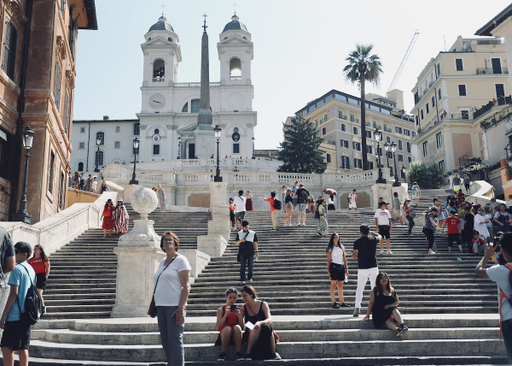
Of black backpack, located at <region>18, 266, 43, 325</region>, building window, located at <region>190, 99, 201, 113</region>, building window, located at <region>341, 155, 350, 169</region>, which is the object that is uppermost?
building window, located at <region>190, 99, 201, 113</region>

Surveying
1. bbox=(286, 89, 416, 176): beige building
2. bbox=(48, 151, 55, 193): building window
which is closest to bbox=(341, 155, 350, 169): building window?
bbox=(286, 89, 416, 176): beige building

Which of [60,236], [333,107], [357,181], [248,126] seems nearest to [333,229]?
[60,236]

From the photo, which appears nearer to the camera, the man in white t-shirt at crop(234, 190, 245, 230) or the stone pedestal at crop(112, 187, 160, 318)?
the stone pedestal at crop(112, 187, 160, 318)

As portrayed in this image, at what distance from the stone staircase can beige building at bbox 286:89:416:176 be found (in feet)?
197

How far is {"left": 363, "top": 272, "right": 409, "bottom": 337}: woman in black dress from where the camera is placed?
7.58 m

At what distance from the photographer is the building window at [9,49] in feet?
52.5

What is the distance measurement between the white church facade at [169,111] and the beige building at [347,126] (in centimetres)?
1134

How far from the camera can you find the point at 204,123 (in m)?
53.1

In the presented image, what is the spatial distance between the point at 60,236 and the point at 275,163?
36.5 m

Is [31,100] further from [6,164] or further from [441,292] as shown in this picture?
[441,292]

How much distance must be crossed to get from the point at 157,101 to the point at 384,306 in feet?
234

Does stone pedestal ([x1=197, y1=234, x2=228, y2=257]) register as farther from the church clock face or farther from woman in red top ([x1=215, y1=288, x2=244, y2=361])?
the church clock face

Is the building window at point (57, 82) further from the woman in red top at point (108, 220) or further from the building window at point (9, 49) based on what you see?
the woman in red top at point (108, 220)

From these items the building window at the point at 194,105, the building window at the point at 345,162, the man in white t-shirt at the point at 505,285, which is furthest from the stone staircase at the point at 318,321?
the building window at the point at 345,162
